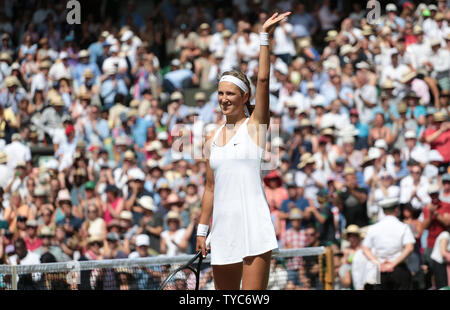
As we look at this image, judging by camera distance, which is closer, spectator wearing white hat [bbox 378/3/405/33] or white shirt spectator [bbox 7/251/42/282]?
white shirt spectator [bbox 7/251/42/282]

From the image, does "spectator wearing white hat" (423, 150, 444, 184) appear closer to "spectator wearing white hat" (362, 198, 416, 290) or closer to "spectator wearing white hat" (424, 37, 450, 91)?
"spectator wearing white hat" (362, 198, 416, 290)

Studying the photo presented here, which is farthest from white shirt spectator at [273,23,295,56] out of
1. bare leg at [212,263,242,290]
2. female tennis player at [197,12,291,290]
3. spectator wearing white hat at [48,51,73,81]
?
bare leg at [212,263,242,290]

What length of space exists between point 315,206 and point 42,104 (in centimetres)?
726

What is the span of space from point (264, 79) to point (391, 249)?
5.95m

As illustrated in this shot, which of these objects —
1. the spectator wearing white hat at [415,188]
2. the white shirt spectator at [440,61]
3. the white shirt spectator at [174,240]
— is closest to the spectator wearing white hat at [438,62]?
the white shirt spectator at [440,61]

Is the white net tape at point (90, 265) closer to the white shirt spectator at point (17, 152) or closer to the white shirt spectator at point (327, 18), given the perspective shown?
the white shirt spectator at point (17, 152)

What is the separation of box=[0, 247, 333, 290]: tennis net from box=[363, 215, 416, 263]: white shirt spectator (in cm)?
143

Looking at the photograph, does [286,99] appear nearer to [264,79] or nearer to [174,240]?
[174,240]

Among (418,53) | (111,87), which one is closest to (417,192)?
(418,53)

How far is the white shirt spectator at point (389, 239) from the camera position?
11562 millimetres

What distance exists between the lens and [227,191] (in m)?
6.38

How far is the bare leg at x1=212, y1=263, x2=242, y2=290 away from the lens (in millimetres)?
6387

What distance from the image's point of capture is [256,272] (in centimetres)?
623
